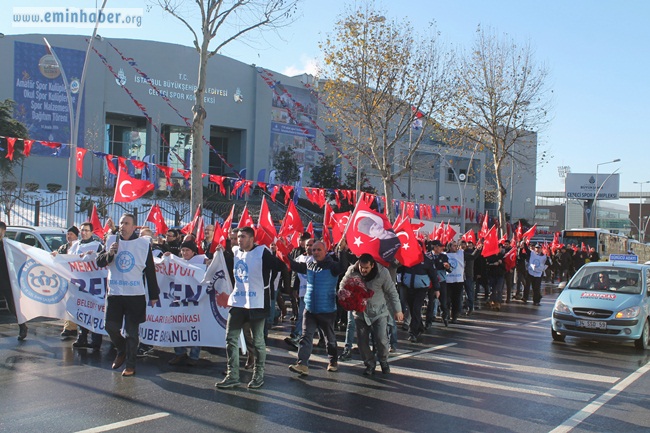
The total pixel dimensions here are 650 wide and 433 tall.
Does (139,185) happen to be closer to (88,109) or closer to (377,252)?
(377,252)

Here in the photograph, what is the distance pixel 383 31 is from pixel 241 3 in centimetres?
636

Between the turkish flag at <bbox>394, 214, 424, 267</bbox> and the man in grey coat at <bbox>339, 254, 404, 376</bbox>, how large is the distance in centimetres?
184

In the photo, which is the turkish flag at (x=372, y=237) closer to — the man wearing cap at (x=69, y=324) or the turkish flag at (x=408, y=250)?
the turkish flag at (x=408, y=250)

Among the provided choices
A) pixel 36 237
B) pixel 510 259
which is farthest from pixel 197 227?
pixel 510 259

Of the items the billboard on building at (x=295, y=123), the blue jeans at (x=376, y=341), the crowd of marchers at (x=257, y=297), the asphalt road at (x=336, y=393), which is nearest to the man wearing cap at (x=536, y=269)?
the asphalt road at (x=336, y=393)

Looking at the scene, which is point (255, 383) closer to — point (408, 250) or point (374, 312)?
point (374, 312)

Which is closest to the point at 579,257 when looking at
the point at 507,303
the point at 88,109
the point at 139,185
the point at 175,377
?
the point at 507,303

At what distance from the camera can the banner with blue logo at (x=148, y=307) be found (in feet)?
28.5

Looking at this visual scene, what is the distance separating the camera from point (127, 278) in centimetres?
761

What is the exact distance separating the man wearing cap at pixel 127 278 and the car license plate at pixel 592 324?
695cm

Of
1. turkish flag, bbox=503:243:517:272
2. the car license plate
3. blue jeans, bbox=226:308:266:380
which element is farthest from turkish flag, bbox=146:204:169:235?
turkish flag, bbox=503:243:517:272

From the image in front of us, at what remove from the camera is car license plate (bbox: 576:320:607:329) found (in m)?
10.8

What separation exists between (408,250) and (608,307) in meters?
3.45

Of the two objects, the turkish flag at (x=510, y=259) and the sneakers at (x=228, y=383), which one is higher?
the turkish flag at (x=510, y=259)
